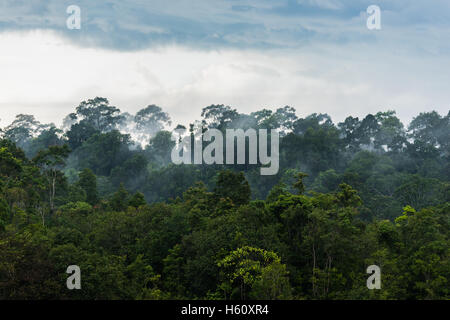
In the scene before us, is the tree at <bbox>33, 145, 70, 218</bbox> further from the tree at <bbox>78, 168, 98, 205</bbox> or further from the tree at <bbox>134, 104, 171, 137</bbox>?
the tree at <bbox>134, 104, 171, 137</bbox>

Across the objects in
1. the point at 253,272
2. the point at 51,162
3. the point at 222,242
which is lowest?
the point at 253,272

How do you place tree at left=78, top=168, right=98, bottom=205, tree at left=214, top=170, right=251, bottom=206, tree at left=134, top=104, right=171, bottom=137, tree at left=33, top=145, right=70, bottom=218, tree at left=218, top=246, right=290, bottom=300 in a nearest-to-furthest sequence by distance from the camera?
1. tree at left=218, top=246, right=290, bottom=300
2. tree at left=214, top=170, right=251, bottom=206
3. tree at left=33, top=145, right=70, bottom=218
4. tree at left=78, top=168, right=98, bottom=205
5. tree at left=134, top=104, right=171, bottom=137

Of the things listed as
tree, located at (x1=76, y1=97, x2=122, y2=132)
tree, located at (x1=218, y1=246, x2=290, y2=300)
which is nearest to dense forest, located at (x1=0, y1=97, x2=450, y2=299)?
tree, located at (x1=218, y1=246, x2=290, y2=300)

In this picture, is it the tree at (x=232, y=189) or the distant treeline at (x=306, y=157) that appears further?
the distant treeline at (x=306, y=157)

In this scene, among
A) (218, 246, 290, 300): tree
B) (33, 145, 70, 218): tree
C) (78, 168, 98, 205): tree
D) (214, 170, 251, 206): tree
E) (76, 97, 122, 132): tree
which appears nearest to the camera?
(218, 246, 290, 300): tree

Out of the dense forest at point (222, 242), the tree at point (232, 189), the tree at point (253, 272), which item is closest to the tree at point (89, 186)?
the dense forest at point (222, 242)

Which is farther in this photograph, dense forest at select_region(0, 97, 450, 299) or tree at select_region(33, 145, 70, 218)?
tree at select_region(33, 145, 70, 218)

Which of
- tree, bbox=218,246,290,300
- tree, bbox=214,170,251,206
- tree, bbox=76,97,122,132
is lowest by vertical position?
tree, bbox=218,246,290,300

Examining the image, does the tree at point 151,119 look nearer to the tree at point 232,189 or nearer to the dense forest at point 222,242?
the dense forest at point 222,242

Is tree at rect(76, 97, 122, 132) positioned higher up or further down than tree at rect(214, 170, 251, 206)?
higher up

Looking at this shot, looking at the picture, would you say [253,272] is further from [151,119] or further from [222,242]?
[151,119]

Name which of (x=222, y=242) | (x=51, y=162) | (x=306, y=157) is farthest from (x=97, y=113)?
(x=222, y=242)
